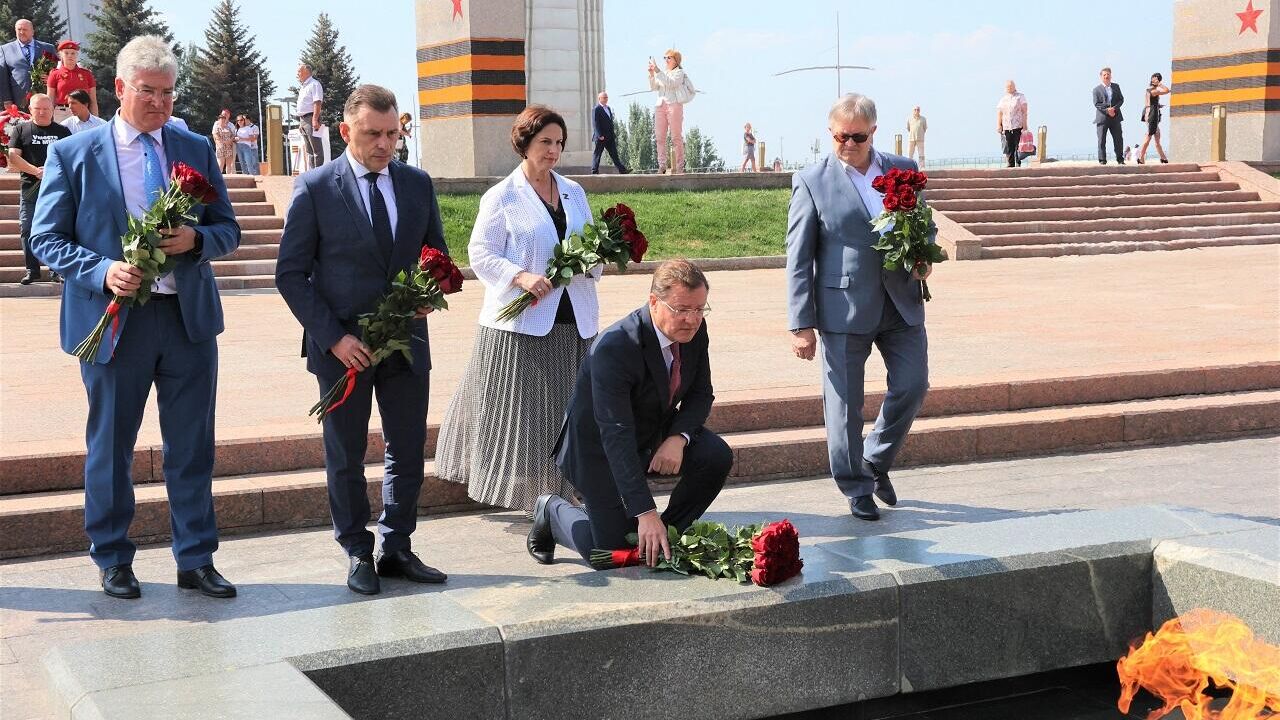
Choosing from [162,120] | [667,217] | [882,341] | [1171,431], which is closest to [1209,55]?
[667,217]

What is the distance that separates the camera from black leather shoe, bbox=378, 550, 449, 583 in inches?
211

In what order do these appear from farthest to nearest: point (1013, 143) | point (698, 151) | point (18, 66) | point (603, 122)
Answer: point (698, 151) < point (1013, 143) < point (603, 122) < point (18, 66)

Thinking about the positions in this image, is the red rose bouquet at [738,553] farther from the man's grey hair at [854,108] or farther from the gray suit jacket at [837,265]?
the man's grey hair at [854,108]

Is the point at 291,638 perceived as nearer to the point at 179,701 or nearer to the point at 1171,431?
the point at 179,701

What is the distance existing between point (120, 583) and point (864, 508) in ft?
10.5

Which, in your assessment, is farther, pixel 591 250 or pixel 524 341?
pixel 524 341

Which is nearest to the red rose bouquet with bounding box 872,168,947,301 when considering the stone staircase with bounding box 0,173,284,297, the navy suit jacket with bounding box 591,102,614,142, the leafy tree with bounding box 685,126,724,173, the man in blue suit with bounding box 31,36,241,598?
the man in blue suit with bounding box 31,36,241,598

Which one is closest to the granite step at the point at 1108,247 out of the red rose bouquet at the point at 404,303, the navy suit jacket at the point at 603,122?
the navy suit jacket at the point at 603,122

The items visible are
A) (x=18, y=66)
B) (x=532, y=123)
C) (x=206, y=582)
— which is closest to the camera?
(x=206, y=582)

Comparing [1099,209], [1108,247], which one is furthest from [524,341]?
[1099,209]

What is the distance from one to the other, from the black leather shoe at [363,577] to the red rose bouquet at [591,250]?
127cm

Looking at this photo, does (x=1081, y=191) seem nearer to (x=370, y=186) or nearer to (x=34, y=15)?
(x=370, y=186)

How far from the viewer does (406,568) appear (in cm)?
539

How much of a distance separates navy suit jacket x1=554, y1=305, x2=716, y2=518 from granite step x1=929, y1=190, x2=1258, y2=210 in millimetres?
17503
